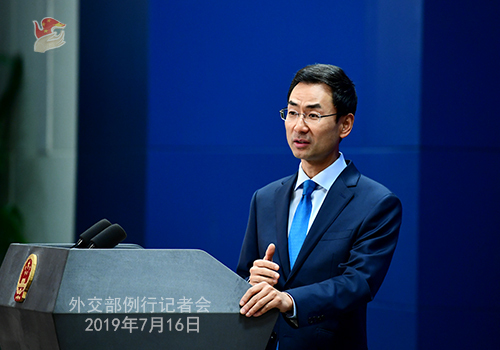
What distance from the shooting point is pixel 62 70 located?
404cm

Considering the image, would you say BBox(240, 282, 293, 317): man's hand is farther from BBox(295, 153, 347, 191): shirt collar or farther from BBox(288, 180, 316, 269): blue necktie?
BBox(295, 153, 347, 191): shirt collar

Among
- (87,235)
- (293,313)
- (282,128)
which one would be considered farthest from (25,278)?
(282,128)

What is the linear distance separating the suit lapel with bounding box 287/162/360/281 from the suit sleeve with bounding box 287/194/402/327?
0.33 feet

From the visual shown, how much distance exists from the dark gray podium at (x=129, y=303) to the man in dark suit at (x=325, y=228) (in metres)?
0.27

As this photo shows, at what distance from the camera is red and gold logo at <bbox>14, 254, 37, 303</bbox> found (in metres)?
1.38

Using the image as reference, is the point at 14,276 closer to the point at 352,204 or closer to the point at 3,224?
the point at 352,204

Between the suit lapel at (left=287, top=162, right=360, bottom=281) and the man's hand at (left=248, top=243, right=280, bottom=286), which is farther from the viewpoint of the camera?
the suit lapel at (left=287, top=162, right=360, bottom=281)

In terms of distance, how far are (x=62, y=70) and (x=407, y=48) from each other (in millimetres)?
2321

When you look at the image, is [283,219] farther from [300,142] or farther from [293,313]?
[293,313]

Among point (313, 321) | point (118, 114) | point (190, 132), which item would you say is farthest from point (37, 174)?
point (313, 321)

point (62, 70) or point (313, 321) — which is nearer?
point (313, 321)

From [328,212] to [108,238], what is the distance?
738 mm

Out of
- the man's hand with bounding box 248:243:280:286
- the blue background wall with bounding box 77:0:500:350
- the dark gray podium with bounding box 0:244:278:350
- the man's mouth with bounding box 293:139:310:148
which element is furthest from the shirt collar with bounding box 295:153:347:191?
the blue background wall with bounding box 77:0:500:350

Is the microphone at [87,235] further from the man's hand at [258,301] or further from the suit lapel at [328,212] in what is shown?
the suit lapel at [328,212]
